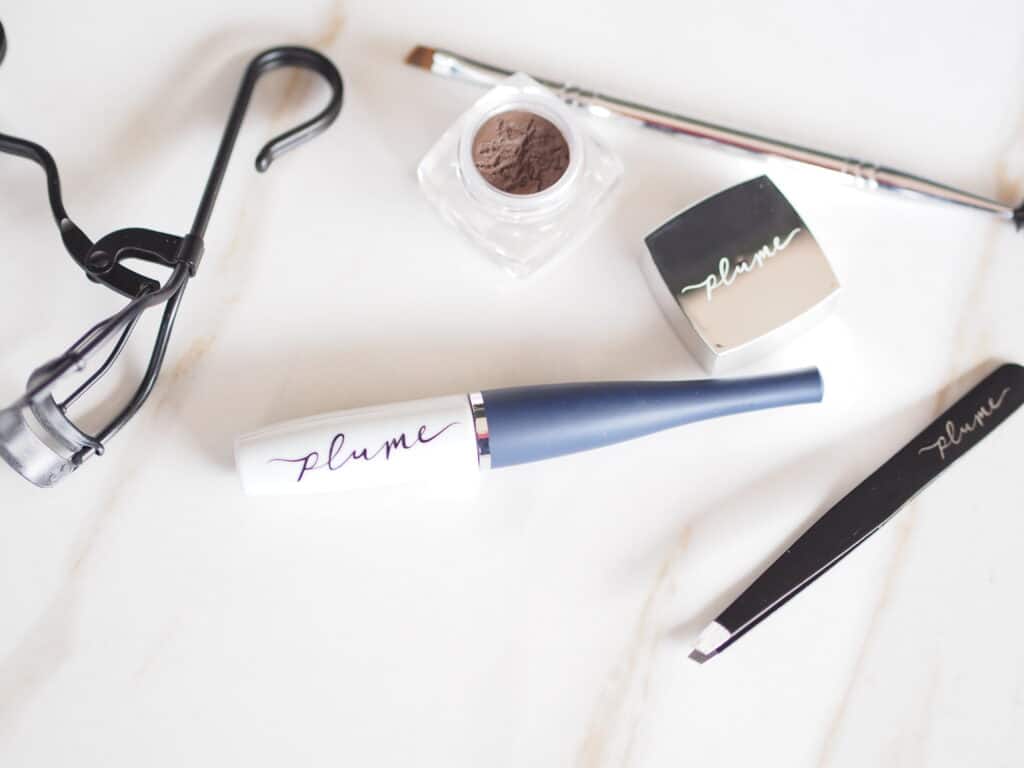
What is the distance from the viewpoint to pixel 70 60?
1.67ft

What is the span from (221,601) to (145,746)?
72 millimetres

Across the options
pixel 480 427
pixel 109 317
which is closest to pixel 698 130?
pixel 480 427

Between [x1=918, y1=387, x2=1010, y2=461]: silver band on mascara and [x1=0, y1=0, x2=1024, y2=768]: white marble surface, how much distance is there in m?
0.02

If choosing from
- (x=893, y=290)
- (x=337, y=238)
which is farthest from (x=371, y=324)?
(x=893, y=290)

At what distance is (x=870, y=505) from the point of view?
48cm

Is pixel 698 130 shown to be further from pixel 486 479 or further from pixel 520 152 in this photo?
pixel 486 479

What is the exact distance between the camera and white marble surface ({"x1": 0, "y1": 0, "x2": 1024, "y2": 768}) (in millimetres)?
443

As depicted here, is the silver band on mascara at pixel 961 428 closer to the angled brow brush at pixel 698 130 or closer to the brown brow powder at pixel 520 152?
the angled brow brush at pixel 698 130

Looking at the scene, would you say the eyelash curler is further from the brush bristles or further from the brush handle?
the brush handle

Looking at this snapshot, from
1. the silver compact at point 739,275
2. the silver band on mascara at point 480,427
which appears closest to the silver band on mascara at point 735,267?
the silver compact at point 739,275

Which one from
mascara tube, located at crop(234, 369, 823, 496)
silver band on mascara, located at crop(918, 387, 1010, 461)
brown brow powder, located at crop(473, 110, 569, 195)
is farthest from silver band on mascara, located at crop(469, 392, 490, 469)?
silver band on mascara, located at crop(918, 387, 1010, 461)

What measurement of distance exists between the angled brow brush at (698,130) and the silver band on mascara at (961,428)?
0.12 metres

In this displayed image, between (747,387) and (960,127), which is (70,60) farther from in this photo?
(960,127)

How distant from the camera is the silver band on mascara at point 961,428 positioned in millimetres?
495
